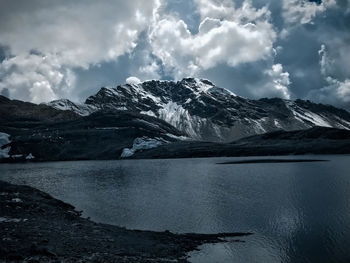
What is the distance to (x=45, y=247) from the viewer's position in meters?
25.2

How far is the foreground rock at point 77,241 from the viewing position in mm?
24078

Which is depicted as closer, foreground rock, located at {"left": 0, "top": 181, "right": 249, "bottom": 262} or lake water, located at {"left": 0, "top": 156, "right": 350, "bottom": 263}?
foreground rock, located at {"left": 0, "top": 181, "right": 249, "bottom": 262}

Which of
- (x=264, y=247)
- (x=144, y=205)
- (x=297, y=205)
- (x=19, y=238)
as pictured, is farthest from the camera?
(x=144, y=205)

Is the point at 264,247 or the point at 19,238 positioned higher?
the point at 19,238

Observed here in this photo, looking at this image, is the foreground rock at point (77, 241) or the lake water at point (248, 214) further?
the lake water at point (248, 214)

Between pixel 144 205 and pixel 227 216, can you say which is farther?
pixel 144 205

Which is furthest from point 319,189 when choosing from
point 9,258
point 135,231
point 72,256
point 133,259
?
point 9,258

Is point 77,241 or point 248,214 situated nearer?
point 77,241

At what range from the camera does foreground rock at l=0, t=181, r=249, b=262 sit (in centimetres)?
2408

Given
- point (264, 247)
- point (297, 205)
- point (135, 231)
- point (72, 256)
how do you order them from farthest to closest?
point (297, 205) < point (135, 231) < point (264, 247) < point (72, 256)

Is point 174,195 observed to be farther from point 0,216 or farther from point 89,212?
point 0,216

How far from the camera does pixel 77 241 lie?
94.7 feet

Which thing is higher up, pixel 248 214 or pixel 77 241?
pixel 77 241

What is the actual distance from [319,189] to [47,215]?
2045 inches
